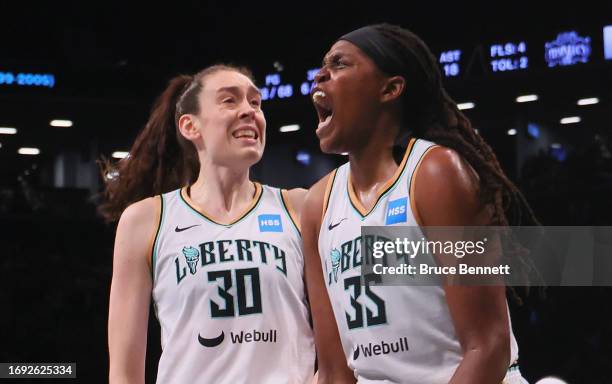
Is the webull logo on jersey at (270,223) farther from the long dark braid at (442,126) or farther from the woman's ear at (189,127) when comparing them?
the long dark braid at (442,126)

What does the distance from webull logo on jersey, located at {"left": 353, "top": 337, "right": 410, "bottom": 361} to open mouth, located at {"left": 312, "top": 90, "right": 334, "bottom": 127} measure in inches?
20.9

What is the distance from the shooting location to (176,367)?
253 centimetres

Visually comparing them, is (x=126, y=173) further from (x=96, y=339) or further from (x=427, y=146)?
(x=96, y=339)

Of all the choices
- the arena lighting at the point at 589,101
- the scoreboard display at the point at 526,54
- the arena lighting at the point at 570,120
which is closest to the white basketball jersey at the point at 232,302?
the scoreboard display at the point at 526,54

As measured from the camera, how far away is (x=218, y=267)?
2.54 metres

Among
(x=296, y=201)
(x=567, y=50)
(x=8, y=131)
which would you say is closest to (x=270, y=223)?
(x=296, y=201)

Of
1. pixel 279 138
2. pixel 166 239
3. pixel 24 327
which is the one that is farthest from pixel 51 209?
pixel 166 239

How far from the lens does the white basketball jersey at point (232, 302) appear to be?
2.48 m

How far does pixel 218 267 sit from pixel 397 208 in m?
0.81

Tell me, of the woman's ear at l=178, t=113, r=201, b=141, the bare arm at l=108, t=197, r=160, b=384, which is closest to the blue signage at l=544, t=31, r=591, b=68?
the woman's ear at l=178, t=113, r=201, b=141

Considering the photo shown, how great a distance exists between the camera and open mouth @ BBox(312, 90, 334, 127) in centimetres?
203

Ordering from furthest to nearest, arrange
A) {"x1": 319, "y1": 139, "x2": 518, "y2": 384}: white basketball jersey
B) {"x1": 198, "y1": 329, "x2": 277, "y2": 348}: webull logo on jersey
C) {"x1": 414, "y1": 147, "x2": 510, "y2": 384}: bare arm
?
{"x1": 198, "y1": 329, "x2": 277, "y2": 348}: webull logo on jersey < {"x1": 319, "y1": 139, "x2": 518, "y2": 384}: white basketball jersey < {"x1": 414, "y1": 147, "x2": 510, "y2": 384}: bare arm

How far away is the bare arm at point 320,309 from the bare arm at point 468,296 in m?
0.40

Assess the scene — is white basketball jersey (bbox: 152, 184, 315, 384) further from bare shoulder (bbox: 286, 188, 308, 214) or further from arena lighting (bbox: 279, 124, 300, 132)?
arena lighting (bbox: 279, 124, 300, 132)
